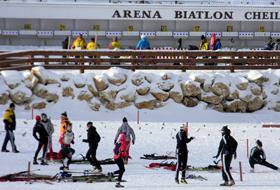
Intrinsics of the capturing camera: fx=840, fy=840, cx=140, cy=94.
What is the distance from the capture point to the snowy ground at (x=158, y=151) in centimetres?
2002

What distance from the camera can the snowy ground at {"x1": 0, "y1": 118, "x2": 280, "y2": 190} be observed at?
20016 millimetres

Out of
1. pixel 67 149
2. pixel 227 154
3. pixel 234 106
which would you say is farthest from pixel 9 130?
pixel 234 106

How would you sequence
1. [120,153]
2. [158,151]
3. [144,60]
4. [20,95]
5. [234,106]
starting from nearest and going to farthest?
1. [120,153]
2. [158,151]
3. [20,95]
4. [234,106]
5. [144,60]

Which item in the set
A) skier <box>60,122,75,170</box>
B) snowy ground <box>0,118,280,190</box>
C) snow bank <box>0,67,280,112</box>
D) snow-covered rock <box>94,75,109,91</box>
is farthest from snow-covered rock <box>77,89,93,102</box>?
skier <box>60,122,75,170</box>

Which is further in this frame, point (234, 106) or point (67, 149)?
point (234, 106)

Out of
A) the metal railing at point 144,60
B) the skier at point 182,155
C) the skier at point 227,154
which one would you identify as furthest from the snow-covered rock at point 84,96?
the skier at point 227,154

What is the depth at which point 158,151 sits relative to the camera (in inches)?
973

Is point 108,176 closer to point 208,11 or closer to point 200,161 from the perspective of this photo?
point 200,161

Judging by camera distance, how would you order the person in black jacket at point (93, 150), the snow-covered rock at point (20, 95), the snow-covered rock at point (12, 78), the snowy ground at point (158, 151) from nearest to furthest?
1. the snowy ground at point (158, 151)
2. the person in black jacket at point (93, 150)
3. the snow-covered rock at point (20, 95)
4. the snow-covered rock at point (12, 78)

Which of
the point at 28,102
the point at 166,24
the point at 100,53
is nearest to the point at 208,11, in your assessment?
the point at 166,24

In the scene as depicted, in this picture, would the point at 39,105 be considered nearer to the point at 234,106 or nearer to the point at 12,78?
the point at 12,78

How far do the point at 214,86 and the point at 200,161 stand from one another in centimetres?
929

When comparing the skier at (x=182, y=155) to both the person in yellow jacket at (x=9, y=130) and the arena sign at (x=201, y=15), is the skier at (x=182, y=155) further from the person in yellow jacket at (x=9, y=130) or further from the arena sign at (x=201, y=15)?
the arena sign at (x=201, y=15)

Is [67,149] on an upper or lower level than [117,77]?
lower
